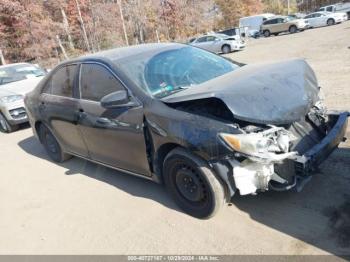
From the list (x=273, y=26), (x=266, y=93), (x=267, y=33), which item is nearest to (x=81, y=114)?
(x=266, y=93)

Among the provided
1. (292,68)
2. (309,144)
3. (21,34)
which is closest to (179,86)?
(292,68)

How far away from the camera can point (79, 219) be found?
4145 mm

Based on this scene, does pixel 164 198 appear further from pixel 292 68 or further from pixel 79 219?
pixel 292 68

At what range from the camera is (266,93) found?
11.0 feet

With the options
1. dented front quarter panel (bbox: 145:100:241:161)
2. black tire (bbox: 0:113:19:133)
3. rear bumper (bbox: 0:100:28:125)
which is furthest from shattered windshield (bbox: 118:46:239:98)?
black tire (bbox: 0:113:19:133)

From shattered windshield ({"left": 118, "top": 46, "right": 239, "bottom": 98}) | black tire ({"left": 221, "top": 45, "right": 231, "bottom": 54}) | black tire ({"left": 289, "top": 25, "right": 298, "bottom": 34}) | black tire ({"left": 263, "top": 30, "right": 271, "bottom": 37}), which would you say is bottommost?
black tire ({"left": 263, "top": 30, "right": 271, "bottom": 37})

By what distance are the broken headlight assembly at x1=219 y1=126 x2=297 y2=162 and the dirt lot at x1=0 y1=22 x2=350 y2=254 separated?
2.36 feet

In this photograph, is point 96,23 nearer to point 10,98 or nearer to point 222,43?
point 222,43

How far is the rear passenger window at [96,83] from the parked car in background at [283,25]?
88.9ft

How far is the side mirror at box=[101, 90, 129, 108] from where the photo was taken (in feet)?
12.5

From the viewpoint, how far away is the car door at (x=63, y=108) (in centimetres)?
484

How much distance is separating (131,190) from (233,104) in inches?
78.6

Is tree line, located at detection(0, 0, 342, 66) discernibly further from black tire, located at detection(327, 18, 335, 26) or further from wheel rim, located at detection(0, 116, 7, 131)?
wheel rim, located at detection(0, 116, 7, 131)

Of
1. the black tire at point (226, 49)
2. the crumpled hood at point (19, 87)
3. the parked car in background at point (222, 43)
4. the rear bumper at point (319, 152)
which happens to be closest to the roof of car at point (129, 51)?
the rear bumper at point (319, 152)
